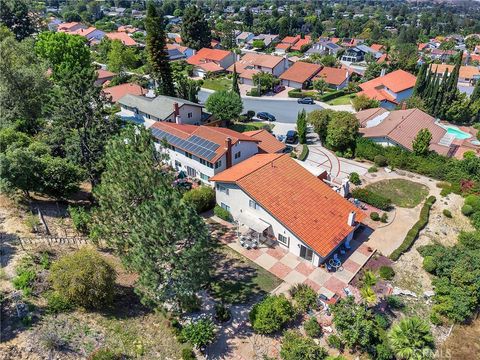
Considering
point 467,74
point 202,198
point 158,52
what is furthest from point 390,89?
point 202,198

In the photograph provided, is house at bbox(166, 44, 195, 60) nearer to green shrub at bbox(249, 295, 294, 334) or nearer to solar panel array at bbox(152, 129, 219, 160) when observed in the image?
solar panel array at bbox(152, 129, 219, 160)

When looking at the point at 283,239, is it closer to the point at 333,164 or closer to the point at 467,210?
the point at 333,164

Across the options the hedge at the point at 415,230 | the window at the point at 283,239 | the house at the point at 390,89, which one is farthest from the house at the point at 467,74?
the window at the point at 283,239

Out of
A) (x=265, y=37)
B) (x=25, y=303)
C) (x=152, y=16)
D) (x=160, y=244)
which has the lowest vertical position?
(x=265, y=37)

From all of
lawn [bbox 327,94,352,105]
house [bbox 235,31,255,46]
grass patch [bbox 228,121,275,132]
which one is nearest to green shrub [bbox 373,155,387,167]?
grass patch [bbox 228,121,275,132]

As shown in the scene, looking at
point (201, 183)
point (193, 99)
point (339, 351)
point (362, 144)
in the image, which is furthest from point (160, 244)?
point (193, 99)

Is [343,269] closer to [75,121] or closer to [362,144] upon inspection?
[362,144]
